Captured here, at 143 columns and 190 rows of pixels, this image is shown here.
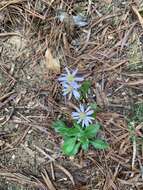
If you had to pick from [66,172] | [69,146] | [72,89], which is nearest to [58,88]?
[72,89]

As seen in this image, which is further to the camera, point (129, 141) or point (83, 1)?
point (83, 1)

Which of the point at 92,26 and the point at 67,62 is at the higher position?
the point at 92,26

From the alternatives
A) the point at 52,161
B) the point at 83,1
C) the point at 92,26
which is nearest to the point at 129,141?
the point at 52,161

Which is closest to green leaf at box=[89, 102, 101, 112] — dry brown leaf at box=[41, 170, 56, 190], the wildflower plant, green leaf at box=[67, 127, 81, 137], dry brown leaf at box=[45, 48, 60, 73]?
the wildflower plant

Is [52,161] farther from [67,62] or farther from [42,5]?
[42,5]

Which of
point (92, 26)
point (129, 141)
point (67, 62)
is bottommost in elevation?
point (129, 141)

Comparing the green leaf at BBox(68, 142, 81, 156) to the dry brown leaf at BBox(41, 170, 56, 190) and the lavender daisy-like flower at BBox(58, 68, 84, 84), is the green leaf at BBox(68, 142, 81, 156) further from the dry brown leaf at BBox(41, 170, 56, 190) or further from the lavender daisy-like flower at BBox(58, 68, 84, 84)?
the lavender daisy-like flower at BBox(58, 68, 84, 84)

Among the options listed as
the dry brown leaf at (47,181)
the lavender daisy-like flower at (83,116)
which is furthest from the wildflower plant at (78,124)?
the dry brown leaf at (47,181)
